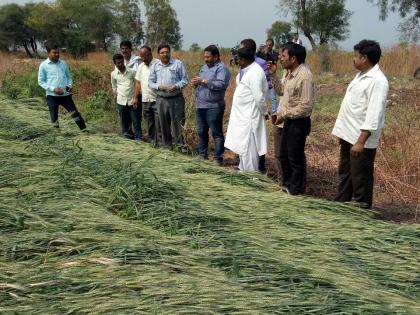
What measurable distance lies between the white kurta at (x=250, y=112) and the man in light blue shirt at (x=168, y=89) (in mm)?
1174

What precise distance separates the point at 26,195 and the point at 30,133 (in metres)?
2.26

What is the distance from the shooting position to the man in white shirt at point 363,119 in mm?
3420

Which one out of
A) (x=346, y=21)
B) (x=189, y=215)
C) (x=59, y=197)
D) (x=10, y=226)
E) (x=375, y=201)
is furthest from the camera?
(x=346, y=21)

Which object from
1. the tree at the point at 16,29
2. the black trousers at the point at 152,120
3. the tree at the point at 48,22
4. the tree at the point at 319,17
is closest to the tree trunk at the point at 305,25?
the tree at the point at 319,17

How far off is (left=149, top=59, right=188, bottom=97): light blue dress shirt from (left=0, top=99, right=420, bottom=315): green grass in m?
2.14

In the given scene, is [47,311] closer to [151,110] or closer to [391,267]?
[391,267]

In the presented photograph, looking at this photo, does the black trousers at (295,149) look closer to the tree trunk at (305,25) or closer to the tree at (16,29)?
the tree trunk at (305,25)

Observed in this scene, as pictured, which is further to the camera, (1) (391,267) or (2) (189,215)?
(2) (189,215)

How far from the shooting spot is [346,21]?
2631cm

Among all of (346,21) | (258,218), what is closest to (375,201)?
(258,218)

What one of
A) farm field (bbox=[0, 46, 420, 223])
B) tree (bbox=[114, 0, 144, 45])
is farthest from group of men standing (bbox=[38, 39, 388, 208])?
tree (bbox=[114, 0, 144, 45])

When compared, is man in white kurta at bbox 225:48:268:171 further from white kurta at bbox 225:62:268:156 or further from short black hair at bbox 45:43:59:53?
short black hair at bbox 45:43:59:53

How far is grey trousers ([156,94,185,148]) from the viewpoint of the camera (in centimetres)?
595

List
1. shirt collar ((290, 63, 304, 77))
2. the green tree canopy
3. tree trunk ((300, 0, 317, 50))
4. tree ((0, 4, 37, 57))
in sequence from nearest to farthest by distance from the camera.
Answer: shirt collar ((290, 63, 304, 77)), tree trunk ((300, 0, 317, 50)), the green tree canopy, tree ((0, 4, 37, 57))
